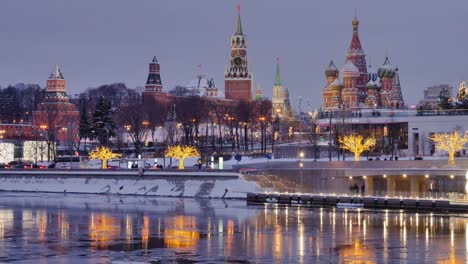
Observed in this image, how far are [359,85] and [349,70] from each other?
5397 millimetres

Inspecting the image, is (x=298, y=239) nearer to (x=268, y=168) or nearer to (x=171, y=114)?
(x=268, y=168)

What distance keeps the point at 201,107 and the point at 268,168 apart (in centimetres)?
7571

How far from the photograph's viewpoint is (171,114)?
157 metres

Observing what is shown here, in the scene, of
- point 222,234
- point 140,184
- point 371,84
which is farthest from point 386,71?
point 222,234

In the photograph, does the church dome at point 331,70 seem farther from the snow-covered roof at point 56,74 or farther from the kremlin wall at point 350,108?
the snow-covered roof at point 56,74

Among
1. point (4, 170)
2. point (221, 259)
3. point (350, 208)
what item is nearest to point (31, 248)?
point (221, 259)

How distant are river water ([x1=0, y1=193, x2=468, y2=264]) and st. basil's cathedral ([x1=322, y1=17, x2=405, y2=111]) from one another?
91.2 meters

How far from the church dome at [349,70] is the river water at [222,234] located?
93.3 metres

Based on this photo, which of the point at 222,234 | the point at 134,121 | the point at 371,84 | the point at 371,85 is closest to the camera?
the point at 222,234

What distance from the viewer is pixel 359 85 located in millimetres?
167875

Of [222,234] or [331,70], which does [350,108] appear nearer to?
[331,70]

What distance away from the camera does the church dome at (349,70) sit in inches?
6448

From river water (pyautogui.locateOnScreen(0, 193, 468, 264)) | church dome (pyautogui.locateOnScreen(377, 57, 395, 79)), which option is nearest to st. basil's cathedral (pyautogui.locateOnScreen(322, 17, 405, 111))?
church dome (pyautogui.locateOnScreen(377, 57, 395, 79))

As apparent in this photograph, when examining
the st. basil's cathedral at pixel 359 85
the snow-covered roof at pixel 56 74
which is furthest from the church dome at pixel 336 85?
the snow-covered roof at pixel 56 74
